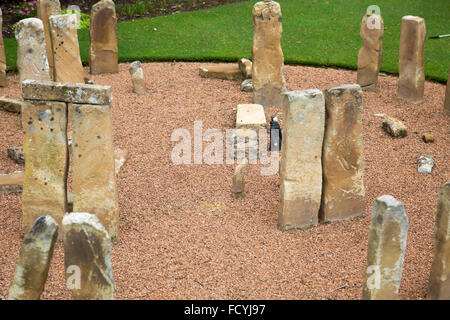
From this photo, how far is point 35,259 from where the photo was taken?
455cm

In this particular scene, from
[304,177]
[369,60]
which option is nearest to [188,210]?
[304,177]

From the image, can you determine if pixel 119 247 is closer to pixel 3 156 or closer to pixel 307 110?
pixel 307 110

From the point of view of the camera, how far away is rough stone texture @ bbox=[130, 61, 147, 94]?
10430 millimetres

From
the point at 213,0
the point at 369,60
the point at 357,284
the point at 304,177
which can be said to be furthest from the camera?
the point at 213,0

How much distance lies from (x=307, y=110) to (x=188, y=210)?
184 cm

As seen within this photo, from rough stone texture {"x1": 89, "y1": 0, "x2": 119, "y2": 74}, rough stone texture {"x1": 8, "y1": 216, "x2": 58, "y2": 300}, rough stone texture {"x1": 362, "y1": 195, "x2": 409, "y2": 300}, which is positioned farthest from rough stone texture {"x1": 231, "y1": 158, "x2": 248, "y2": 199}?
rough stone texture {"x1": 89, "y1": 0, "x2": 119, "y2": 74}

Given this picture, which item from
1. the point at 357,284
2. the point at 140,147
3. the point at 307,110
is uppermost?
the point at 307,110

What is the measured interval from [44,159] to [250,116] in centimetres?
375

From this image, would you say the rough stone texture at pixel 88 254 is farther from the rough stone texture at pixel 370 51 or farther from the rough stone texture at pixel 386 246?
the rough stone texture at pixel 370 51

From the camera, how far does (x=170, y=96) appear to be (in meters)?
10.4

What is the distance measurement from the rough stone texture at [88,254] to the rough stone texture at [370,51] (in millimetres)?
7004

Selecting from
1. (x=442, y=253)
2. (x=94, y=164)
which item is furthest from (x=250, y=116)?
(x=442, y=253)

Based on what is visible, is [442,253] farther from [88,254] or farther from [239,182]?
[88,254]

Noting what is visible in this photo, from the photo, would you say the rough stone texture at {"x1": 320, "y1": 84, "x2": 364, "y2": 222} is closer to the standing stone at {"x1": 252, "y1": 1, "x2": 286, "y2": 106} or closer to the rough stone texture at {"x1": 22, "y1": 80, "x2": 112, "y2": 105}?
the rough stone texture at {"x1": 22, "y1": 80, "x2": 112, "y2": 105}
